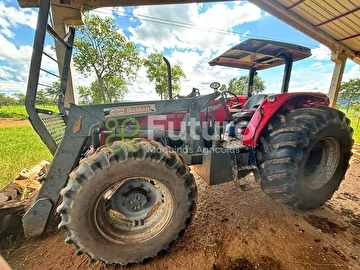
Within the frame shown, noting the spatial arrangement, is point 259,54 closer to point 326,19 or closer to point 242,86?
point 326,19

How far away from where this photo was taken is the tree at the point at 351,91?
83.6 ft

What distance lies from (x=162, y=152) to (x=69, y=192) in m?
0.85

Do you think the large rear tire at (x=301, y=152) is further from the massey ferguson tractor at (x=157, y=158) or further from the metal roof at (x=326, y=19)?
the metal roof at (x=326, y=19)

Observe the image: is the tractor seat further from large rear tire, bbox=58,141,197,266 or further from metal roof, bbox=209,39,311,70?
large rear tire, bbox=58,141,197,266

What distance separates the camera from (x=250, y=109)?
131 inches

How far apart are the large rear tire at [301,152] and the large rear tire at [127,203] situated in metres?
1.16

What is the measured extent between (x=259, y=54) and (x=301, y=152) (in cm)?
183

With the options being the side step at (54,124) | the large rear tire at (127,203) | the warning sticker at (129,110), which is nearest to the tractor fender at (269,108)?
the large rear tire at (127,203)

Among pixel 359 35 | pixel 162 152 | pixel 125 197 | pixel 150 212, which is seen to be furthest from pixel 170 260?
pixel 359 35

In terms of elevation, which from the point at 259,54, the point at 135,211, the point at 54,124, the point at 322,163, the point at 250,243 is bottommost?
the point at 250,243

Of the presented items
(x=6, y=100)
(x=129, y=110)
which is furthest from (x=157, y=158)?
(x=6, y=100)

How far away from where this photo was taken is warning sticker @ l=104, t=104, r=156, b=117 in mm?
1990

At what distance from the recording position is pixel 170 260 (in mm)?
1778

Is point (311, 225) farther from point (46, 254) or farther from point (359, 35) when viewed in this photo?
point (359, 35)
